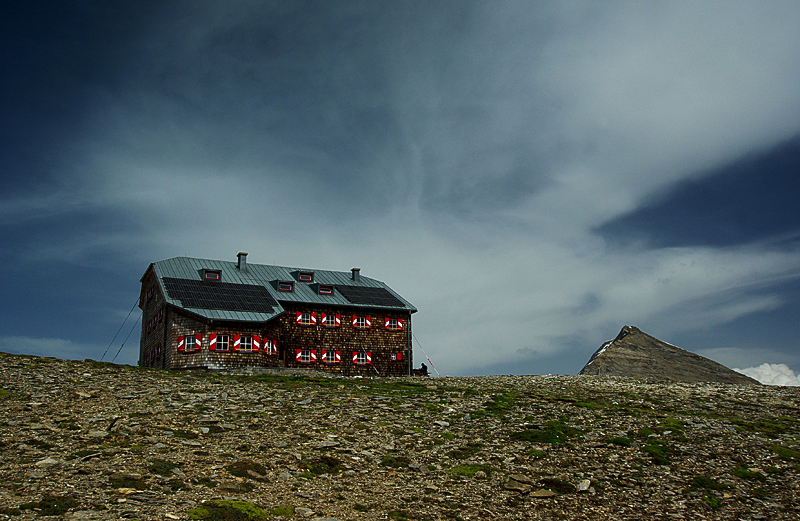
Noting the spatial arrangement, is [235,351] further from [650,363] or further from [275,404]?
[650,363]

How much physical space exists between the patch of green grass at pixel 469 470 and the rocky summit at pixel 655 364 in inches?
1213

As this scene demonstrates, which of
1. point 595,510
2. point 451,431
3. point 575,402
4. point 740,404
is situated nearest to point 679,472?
point 595,510

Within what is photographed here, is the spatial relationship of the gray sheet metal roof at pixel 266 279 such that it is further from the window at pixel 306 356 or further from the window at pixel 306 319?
the window at pixel 306 356

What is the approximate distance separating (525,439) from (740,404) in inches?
581

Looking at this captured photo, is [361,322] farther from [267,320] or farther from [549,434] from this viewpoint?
[549,434]

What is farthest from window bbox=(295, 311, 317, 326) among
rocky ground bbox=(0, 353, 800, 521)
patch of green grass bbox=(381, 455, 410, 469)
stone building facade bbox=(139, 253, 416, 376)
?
patch of green grass bbox=(381, 455, 410, 469)

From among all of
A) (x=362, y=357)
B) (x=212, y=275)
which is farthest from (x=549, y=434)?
(x=212, y=275)

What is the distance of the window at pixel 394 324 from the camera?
4559 cm

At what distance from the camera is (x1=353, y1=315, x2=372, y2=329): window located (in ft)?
146

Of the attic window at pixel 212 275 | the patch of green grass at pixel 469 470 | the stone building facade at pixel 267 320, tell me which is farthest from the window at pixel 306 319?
the patch of green grass at pixel 469 470

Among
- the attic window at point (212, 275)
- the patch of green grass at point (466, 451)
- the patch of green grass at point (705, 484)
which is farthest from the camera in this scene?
the attic window at point (212, 275)

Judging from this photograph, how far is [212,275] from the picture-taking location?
140 ft

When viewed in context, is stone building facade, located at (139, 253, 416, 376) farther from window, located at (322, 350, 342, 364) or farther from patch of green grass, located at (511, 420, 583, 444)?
patch of green grass, located at (511, 420, 583, 444)

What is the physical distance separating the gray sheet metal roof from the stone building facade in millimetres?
73
